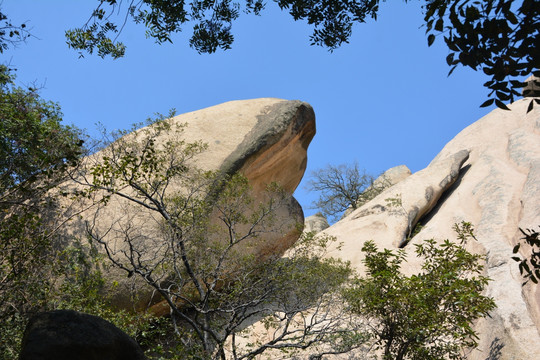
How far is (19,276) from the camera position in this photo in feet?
29.4

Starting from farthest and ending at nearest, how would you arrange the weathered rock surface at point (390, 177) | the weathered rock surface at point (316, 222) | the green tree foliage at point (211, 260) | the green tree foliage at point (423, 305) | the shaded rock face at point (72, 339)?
the weathered rock surface at point (316, 222) < the weathered rock surface at point (390, 177) < the green tree foliage at point (211, 260) < the green tree foliage at point (423, 305) < the shaded rock face at point (72, 339)

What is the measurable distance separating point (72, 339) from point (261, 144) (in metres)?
11.6

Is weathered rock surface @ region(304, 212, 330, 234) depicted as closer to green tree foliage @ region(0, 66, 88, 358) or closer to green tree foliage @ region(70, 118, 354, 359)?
green tree foliage @ region(70, 118, 354, 359)

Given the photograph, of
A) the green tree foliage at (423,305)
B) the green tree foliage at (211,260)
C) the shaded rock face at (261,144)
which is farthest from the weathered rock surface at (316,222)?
the green tree foliage at (423,305)

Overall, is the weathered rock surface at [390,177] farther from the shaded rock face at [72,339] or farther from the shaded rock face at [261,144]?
the shaded rock face at [72,339]

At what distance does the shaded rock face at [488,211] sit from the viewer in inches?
466

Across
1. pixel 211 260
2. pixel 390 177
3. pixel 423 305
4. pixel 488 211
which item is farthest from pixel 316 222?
pixel 423 305

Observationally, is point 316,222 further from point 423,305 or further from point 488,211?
point 423,305

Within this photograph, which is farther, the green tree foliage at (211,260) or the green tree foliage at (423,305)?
the green tree foliage at (211,260)

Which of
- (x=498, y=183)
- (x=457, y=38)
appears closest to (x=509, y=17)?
(x=457, y=38)

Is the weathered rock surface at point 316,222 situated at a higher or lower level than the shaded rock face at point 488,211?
higher

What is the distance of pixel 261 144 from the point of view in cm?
1593

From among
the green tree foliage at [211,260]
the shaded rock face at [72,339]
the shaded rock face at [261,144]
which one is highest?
the shaded rock face at [261,144]

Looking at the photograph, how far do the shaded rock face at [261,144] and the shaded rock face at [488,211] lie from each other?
3155mm
